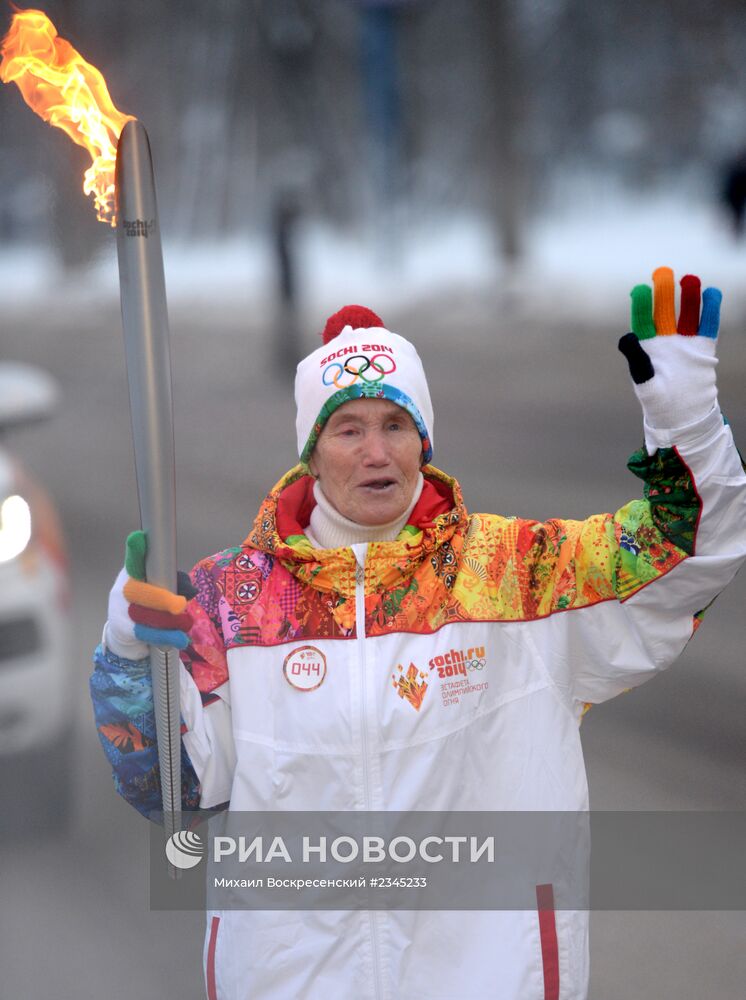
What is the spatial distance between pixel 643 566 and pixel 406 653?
267 mm

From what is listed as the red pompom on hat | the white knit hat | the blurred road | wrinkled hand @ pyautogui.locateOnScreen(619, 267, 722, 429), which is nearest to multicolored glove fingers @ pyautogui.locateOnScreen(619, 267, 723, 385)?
wrinkled hand @ pyautogui.locateOnScreen(619, 267, 722, 429)

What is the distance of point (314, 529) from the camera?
140 centimetres

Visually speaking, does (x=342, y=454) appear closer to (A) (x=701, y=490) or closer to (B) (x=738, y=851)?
(A) (x=701, y=490)

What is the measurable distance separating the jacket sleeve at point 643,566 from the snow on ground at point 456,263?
3.52 feet

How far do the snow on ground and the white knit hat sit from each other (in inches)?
35.0

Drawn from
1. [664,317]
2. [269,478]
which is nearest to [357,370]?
[664,317]

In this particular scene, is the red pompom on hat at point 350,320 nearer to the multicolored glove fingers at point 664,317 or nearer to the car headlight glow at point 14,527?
the multicolored glove fingers at point 664,317

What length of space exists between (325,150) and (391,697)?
4.36 ft

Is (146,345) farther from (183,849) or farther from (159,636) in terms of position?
(183,849)

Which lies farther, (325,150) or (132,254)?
(325,150)

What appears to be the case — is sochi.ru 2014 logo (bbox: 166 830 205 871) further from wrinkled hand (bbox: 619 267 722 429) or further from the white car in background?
the white car in background

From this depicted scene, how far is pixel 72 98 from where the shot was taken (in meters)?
1.49

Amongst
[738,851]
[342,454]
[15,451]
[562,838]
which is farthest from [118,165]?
[738,851]

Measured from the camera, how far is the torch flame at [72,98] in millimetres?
1433
